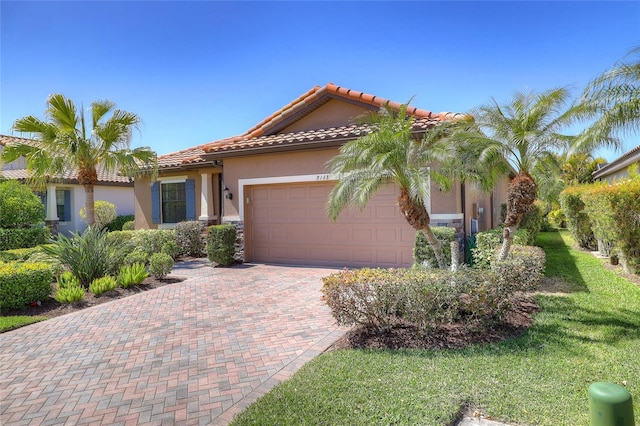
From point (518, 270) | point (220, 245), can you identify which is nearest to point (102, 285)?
point (220, 245)

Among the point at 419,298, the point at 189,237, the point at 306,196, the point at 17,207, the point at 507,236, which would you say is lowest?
the point at 419,298

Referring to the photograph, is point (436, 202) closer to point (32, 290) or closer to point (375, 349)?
point (375, 349)

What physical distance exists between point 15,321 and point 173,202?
944 centimetres

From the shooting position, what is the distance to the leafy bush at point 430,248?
8.83m

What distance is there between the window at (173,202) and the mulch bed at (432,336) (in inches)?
472

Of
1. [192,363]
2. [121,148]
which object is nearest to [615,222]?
[192,363]

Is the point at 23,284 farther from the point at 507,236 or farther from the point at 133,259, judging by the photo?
the point at 507,236

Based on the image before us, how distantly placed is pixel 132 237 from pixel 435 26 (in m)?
12.5

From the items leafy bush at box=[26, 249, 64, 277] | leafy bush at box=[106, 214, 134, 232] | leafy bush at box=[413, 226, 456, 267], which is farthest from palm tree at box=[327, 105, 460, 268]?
leafy bush at box=[106, 214, 134, 232]

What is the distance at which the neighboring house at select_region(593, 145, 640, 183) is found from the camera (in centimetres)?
Result: 1495

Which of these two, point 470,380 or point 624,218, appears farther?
point 624,218

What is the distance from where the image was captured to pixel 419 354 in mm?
4527

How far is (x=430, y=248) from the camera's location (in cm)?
896

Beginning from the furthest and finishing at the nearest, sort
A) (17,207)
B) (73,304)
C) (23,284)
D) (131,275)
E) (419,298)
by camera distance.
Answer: (17,207)
(131,275)
(73,304)
(23,284)
(419,298)
